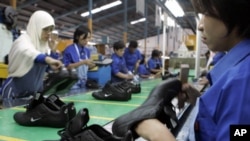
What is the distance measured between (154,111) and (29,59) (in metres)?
1.94

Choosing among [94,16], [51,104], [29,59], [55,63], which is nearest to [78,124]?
[51,104]

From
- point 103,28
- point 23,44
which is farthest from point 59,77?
point 103,28

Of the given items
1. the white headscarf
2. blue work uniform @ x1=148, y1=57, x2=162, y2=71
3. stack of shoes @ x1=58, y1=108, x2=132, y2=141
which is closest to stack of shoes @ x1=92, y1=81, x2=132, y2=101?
the white headscarf

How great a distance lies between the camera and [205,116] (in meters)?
0.59

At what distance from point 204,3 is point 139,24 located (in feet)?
62.5

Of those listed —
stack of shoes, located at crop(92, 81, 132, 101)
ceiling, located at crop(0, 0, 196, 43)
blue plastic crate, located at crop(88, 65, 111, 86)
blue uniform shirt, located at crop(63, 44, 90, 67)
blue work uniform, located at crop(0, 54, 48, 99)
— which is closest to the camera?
blue work uniform, located at crop(0, 54, 48, 99)

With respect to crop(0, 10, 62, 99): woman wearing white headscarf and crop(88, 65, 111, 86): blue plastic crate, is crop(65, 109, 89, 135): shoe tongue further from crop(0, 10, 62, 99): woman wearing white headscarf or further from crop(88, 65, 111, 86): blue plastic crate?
crop(88, 65, 111, 86): blue plastic crate

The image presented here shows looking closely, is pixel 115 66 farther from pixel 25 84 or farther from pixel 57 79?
pixel 57 79

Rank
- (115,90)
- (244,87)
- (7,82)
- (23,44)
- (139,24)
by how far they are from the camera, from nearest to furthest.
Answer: (244,87)
(23,44)
(7,82)
(115,90)
(139,24)

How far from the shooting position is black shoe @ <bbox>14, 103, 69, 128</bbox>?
1625 mm

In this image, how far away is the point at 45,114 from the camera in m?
1.64

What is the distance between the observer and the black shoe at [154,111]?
65cm

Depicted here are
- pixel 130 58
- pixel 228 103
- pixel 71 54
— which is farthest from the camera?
pixel 130 58

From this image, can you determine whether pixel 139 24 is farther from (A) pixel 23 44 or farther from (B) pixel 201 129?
(B) pixel 201 129
